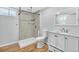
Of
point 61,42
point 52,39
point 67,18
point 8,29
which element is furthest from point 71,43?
point 8,29

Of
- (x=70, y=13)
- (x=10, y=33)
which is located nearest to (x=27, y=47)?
(x=10, y=33)

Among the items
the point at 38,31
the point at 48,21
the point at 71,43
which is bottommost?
the point at 71,43

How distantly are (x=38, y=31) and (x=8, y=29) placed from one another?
0.41 meters

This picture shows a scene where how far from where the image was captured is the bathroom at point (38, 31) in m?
1.04

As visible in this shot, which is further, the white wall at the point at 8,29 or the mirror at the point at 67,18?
the mirror at the point at 67,18

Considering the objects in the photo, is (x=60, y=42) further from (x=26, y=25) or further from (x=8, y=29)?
(x=8, y=29)

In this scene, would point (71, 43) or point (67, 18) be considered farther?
point (67, 18)

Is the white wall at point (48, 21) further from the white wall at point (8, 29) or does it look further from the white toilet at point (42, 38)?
the white wall at point (8, 29)

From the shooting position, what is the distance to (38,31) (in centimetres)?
112

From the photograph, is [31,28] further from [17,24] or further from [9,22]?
[9,22]

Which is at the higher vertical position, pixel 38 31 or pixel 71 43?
pixel 38 31

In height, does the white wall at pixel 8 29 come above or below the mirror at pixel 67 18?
below

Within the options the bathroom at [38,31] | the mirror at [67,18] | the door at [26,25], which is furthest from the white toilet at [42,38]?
the mirror at [67,18]
